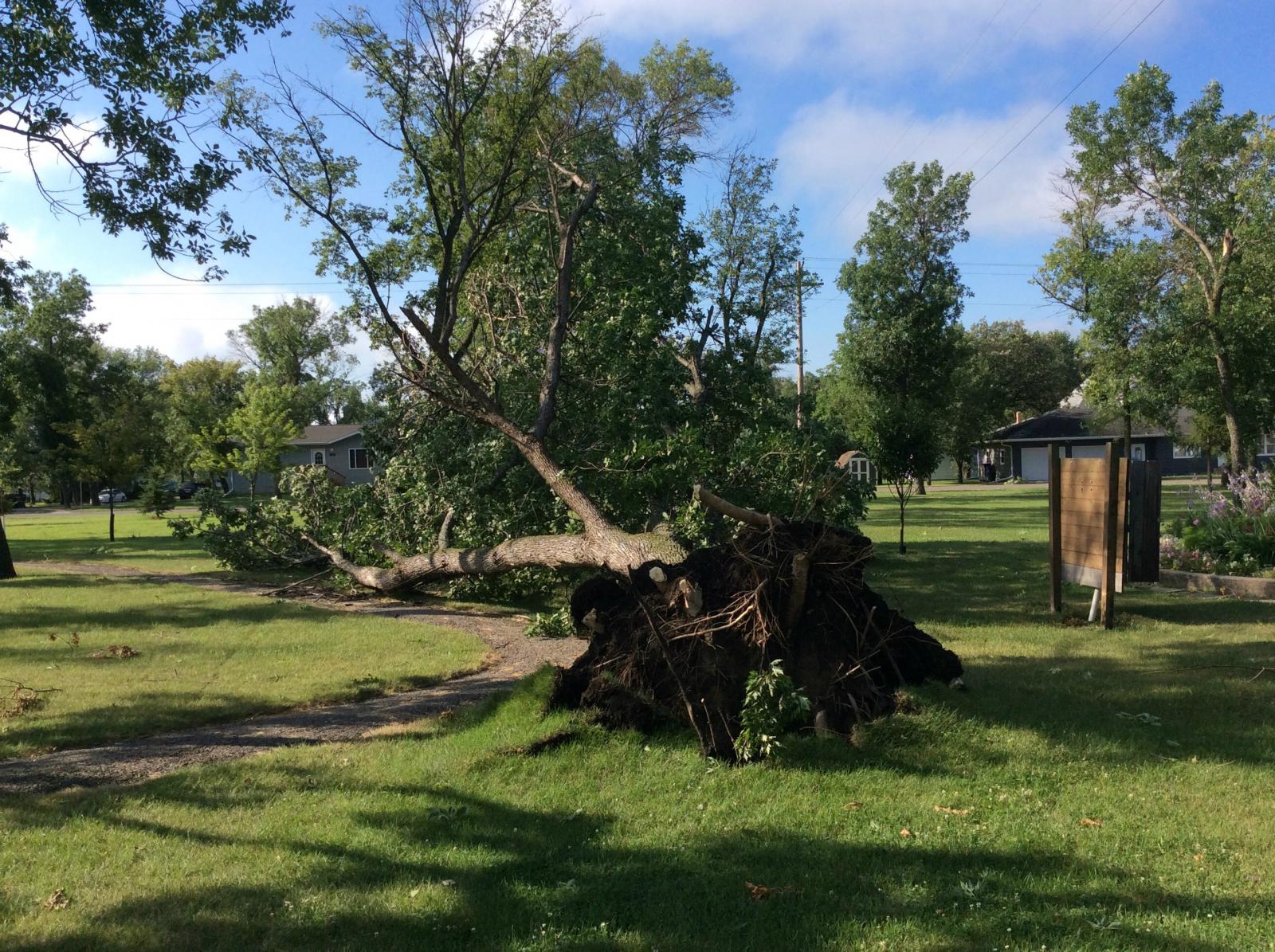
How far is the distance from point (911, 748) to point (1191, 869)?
1.80 meters

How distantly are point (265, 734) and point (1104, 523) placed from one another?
8.28 m

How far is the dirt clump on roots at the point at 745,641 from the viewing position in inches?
227

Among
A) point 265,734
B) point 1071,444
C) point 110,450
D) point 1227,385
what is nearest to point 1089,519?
point 265,734

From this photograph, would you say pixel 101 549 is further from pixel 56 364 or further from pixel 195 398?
pixel 195 398

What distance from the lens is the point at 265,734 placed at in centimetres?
673

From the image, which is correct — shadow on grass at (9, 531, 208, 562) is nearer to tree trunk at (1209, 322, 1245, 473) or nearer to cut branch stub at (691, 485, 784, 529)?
cut branch stub at (691, 485, 784, 529)

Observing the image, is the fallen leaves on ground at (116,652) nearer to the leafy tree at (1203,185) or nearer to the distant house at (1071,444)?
the leafy tree at (1203,185)

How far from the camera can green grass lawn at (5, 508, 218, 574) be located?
20109mm

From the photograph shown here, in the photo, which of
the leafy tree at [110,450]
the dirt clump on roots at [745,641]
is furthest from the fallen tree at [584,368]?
the leafy tree at [110,450]

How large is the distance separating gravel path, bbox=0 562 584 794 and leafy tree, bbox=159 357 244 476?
52.7 m

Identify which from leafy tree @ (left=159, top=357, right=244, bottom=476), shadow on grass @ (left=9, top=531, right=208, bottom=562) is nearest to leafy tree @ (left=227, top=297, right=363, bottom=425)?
leafy tree @ (left=159, top=357, right=244, bottom=476)

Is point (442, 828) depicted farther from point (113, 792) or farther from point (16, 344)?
point (16, 344)

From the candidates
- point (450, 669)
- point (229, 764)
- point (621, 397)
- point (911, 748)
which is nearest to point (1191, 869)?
point (911, 748)

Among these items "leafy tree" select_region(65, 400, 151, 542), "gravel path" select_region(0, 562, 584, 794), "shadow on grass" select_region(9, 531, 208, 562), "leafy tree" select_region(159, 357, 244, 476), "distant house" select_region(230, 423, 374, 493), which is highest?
"leafy tree" select_region(159, 357, 244, 476)
